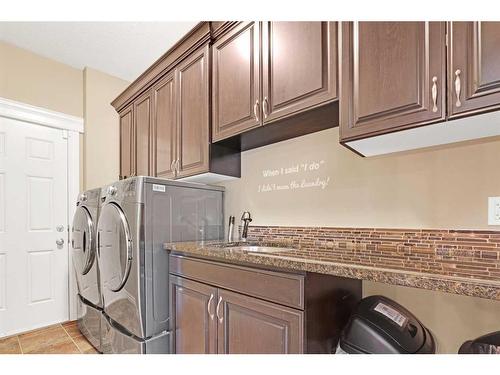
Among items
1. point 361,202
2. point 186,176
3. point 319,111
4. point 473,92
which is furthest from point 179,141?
point 473,92

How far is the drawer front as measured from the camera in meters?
1.09

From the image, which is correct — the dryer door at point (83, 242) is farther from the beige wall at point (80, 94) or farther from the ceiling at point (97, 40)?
the ceiling at point (97, 40)

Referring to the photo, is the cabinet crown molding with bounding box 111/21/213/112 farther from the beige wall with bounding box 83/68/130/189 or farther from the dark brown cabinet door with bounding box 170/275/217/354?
the dark brown cabinet door with bounding box 170/275/217/354

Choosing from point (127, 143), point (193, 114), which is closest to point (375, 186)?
point (193, 114)

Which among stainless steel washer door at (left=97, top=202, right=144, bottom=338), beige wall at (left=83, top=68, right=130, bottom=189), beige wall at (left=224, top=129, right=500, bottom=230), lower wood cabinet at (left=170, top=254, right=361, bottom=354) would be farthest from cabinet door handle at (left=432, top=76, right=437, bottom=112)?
beige wall at (left=83, top=68, right=130, bottom=189)

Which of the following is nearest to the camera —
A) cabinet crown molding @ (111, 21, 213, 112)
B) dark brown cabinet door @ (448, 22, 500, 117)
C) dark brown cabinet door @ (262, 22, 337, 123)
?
dark brown cabinet door @ (448, 22, 500, 117)

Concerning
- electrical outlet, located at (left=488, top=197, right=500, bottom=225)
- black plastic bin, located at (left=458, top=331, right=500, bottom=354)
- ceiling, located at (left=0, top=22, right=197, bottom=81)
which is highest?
ceiling, located at (left=0, top=22, right=197, bottom=81)

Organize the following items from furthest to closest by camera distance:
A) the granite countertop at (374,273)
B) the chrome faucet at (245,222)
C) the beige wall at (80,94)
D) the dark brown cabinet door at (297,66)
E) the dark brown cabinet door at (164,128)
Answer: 1. the beige wall at (80,94)
2. the dark brown cabinet door at (164,128)
3. the chrome faucet at (245,222)
4. the dark brown cabinet door at (297,66)
5. the granite countertop at (374,273)

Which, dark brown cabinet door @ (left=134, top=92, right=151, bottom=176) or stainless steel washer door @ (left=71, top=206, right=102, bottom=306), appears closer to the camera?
stainless steel washer door @ (left=71, top=206, right=102, bottom=306)

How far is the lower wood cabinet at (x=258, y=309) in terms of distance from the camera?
3.56 feet

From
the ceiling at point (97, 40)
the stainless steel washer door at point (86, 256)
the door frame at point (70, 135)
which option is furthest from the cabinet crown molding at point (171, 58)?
the stainless steel washer door at point (86, 256)

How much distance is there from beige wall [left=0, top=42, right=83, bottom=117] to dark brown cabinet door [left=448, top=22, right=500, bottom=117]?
3386mm

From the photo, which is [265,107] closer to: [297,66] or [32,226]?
[297,66]

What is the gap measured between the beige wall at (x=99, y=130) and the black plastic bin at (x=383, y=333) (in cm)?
300
